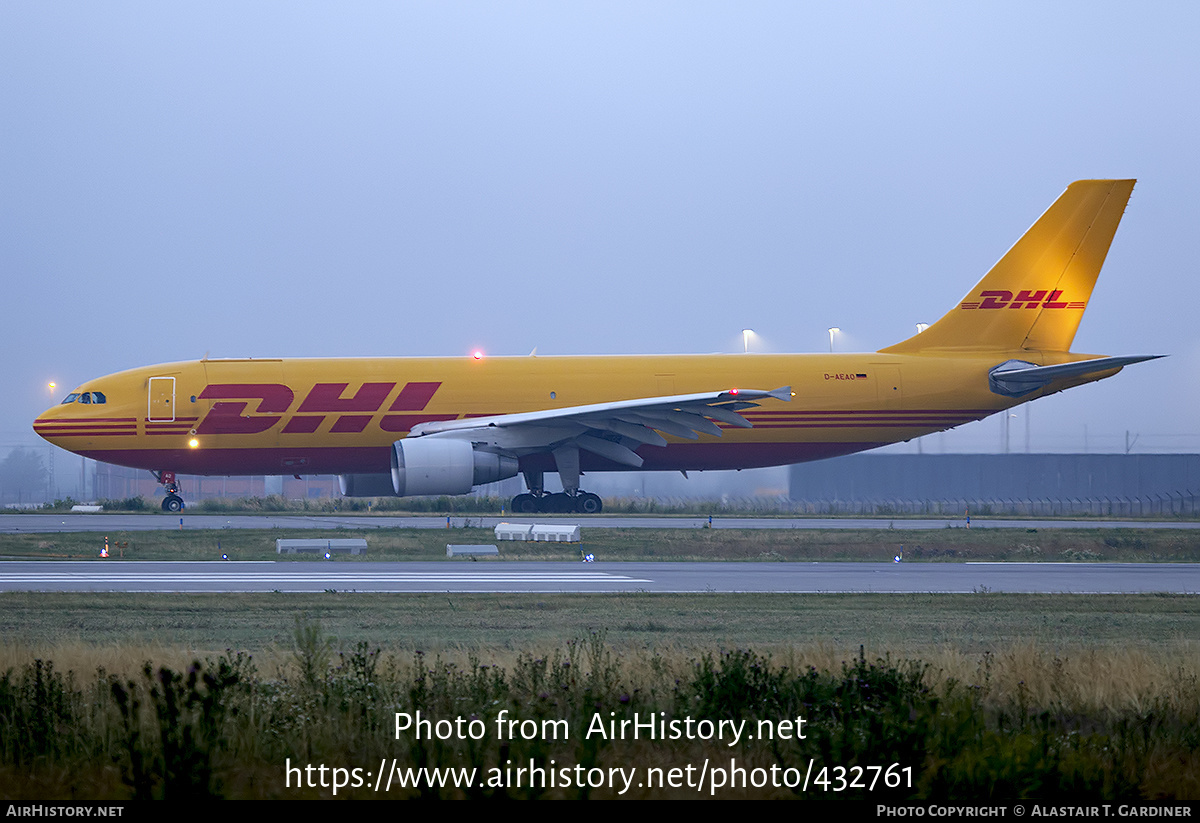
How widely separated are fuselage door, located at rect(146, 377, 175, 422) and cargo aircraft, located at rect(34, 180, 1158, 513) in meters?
0.04

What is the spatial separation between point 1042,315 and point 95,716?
3050 cm

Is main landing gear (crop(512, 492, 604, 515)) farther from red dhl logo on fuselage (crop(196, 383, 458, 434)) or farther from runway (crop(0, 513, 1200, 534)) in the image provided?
red dhl logo on fuselage (crop(196, 383, 458, 434))

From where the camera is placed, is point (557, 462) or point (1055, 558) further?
point (557, 462)

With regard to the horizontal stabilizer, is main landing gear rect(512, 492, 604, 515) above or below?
below

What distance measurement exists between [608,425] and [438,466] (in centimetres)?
447

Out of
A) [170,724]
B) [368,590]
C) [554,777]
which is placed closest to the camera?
[554,777]

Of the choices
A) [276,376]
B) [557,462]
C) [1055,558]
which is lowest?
[1055,558]

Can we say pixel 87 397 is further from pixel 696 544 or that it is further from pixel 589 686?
pixel 589 686

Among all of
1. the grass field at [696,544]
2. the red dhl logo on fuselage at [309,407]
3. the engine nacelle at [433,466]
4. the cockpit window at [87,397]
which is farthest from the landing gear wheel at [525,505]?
the cockpit window at [87,397]

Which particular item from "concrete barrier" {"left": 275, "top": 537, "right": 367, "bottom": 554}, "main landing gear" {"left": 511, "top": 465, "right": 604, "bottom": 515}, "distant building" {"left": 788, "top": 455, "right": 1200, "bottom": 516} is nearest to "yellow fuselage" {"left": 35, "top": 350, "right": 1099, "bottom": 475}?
"main landing gear" {"left": 511, "top": 465, "right": 604, "bottom": 515}

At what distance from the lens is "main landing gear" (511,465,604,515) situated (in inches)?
1246

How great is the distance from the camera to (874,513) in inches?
1543

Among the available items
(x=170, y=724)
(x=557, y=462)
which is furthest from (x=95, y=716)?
(x=557, y=462)

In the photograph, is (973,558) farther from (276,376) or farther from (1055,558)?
(276,376)
